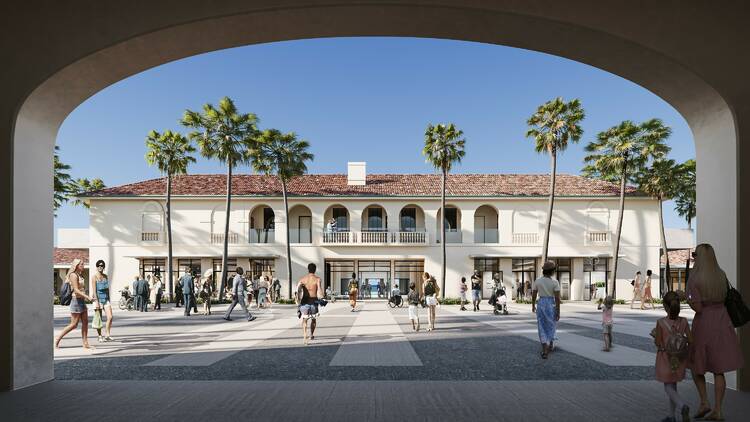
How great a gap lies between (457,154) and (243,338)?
22.4 m

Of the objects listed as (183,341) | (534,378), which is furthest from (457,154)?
(534,378)

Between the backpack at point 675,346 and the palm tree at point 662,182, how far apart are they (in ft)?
99.3

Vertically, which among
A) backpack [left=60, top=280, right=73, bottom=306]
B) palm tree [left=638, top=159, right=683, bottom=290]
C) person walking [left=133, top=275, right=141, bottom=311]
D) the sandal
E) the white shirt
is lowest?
person walking [left=133, top=275, right=141, bottom=311]

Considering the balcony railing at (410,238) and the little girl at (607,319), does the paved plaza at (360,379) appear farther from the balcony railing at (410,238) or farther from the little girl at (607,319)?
the balcony railing at (410,238)

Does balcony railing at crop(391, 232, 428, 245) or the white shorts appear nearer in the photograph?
the white shorts

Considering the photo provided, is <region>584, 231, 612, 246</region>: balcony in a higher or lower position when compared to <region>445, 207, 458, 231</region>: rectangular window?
lower

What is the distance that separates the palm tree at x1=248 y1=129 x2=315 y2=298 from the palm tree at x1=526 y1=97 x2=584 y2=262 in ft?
48.2

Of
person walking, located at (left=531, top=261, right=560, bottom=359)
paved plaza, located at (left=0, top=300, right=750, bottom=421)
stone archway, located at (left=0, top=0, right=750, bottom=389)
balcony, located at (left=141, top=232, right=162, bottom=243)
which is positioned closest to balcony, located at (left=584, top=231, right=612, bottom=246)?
paved plaza, located at (left=0, top=300, right=750, bottom=421)

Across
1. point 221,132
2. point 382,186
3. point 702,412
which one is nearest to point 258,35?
point 702,412

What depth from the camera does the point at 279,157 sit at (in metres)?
31.8

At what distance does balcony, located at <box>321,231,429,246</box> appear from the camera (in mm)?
34031

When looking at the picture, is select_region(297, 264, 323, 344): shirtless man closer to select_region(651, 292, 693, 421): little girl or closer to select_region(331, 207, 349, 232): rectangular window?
select_region(651, 292, 693, 421): little girl

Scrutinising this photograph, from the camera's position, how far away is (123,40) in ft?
21.1

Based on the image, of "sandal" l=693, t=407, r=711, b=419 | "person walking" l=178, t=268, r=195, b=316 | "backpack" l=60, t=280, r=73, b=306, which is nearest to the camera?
"sandal" l=693, t=407, r=711, b=419
